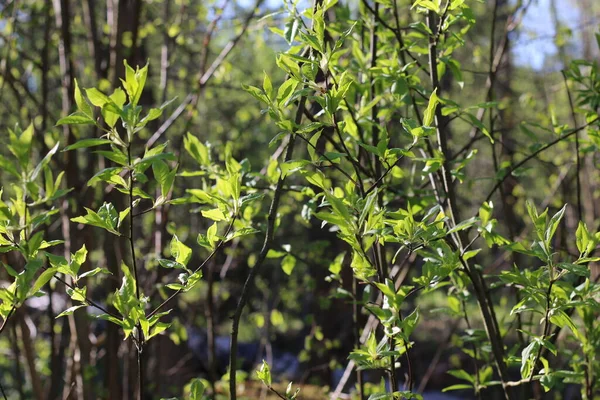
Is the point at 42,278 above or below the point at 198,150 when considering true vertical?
below

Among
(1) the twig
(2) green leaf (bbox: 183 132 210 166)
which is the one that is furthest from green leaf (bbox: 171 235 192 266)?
(2) green leaf (bbox: 183 132 210 166)

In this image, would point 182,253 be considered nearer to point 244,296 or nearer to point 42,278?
point 244,296

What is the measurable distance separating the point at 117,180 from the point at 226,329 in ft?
30.9

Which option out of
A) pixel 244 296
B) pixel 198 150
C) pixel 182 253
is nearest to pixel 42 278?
pixel 182 253

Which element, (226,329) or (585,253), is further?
(226,329)

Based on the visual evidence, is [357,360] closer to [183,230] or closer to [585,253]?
[585,253]

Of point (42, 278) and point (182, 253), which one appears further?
point (182, 253)

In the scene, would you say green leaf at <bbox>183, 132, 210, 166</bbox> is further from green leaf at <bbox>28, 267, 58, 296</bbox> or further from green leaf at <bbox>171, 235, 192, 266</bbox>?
green leaf at <bbox>28, 267, 58, 296</bbox>

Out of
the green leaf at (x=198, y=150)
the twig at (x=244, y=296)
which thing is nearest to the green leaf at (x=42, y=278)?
the twig at (x=244, y=296)

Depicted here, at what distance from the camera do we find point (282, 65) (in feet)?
4.02

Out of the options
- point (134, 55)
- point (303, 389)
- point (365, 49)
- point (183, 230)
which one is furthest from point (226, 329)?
point (365, 49)

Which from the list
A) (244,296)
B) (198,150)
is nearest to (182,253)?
(244,296)

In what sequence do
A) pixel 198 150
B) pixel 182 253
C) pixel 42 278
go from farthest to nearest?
pixel 198 150
pixel 182 253
pixel 42 278

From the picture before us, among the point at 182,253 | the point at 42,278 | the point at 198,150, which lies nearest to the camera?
the point at 42,278
